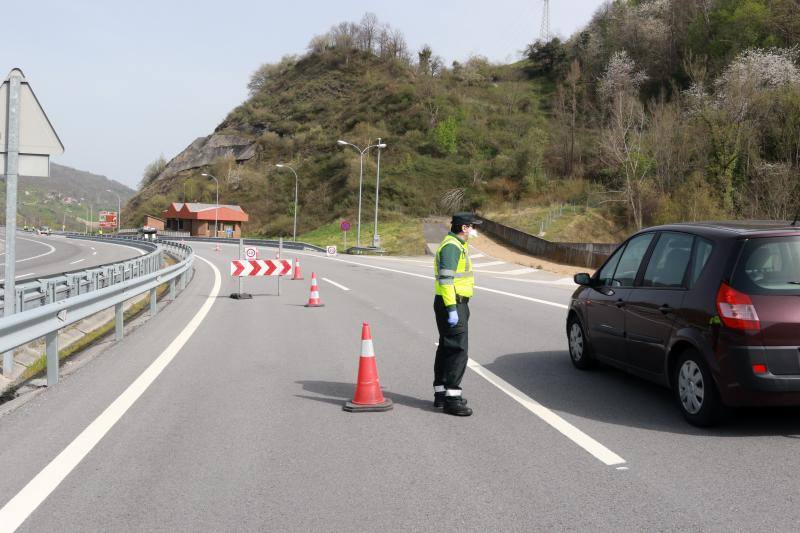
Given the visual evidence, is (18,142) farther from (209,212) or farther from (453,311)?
(209,212)

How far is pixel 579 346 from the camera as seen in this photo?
27.0 ft

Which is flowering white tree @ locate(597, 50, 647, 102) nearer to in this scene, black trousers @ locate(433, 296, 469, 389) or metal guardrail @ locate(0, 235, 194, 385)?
metal guardrail @ locate(0, 235, 194, 385)

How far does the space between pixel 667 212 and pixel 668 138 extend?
16111 millimetres

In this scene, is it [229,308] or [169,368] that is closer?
[169,368]

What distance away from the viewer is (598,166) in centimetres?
7675

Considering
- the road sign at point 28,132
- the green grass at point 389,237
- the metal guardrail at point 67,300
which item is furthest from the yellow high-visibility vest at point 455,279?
the green grass at point 389,237

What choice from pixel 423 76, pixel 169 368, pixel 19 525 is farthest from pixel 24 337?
pixel 423 76

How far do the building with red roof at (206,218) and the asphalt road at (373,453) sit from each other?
96.8 meters

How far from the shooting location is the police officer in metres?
6.23

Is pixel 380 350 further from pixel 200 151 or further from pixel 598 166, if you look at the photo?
pixel 200 151

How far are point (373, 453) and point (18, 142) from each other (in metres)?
6.45

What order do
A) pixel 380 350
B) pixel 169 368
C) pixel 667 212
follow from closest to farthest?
pixel 169 368 → pixel 380 350 → pixel 667 212

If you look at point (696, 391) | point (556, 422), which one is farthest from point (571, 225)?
point (556, 422)

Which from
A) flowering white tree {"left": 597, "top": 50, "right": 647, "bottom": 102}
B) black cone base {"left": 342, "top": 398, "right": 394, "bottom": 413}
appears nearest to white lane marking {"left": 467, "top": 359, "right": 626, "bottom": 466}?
black cone base {"left": 342, "top": 398, "right": 394, "bottom": 413}
